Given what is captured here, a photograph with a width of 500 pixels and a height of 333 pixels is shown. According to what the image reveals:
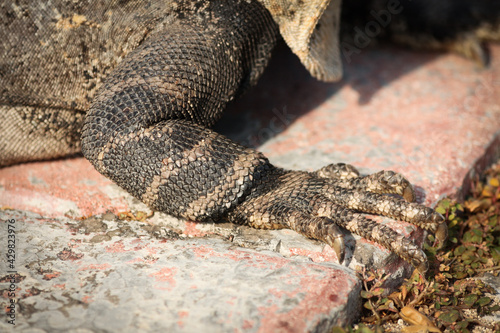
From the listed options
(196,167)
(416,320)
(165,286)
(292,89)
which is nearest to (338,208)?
(416,320)

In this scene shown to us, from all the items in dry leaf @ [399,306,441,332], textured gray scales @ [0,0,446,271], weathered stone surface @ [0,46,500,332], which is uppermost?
textured gray scales @ [0,0,446,271]

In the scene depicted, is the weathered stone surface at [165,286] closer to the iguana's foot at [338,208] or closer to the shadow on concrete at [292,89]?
the iguana's foot at [338,208]

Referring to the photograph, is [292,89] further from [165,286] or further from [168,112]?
[165,286]

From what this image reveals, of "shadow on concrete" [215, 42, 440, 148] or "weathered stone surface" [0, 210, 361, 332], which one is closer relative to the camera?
"weathered stone surface" [0, 210, 361, 332]

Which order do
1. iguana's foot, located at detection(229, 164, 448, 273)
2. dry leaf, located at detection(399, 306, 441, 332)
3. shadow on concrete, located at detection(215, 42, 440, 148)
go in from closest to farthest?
1. dry leaf, located at detection(399, 306, 441, 332)
2. iguana's foot, located at detection(229, 164, 448, 273)
3. shadow on concrete, located at detection(215, 42, 440, 148)

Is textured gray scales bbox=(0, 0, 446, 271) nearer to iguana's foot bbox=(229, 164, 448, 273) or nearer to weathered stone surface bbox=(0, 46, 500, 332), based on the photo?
iguana's foot bbox=(229, 164, 448, 273)

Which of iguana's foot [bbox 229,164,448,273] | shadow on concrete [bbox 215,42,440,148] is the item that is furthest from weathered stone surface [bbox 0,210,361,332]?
shadow on concrete [bbox 215,42,440,148]

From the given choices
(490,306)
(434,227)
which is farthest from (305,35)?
(490,306)

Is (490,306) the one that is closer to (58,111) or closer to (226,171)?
(226,171)

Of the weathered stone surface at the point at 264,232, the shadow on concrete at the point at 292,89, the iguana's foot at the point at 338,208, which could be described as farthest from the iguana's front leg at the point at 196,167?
the shadow on concrete at the point at 292,89
